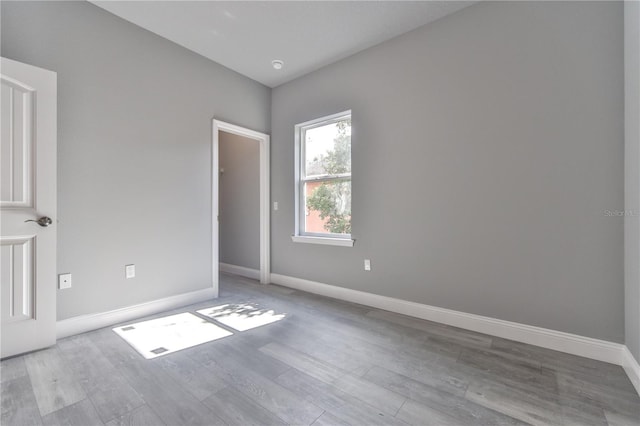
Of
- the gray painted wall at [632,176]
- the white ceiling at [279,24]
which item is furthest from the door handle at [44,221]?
the gray painted wall at [632,176]

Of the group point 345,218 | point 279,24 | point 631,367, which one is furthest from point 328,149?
point 631,367

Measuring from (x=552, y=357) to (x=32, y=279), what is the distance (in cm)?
379

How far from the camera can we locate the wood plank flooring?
141 centimetres

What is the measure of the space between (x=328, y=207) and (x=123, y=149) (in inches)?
87.0

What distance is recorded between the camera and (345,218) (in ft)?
11.0

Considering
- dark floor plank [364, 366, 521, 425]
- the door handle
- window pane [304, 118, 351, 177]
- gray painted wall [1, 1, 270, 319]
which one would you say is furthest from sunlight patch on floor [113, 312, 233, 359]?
window pane [304, 118, 351, 177]

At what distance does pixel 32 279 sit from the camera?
2.04 m

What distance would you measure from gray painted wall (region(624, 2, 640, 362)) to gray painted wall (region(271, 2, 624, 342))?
7 centimetres

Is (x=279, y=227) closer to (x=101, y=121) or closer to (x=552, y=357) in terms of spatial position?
(x=101, y=121)

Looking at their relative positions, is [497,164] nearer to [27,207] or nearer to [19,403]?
[19,403]

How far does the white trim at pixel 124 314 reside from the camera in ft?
7.53

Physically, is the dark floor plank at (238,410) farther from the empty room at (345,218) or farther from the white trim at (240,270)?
the white trim at (240,270)

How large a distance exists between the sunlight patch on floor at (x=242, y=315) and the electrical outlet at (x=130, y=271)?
732mm

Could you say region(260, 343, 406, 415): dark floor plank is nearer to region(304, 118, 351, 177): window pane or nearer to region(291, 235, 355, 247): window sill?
region(291, 235, 355, 247): window sill
